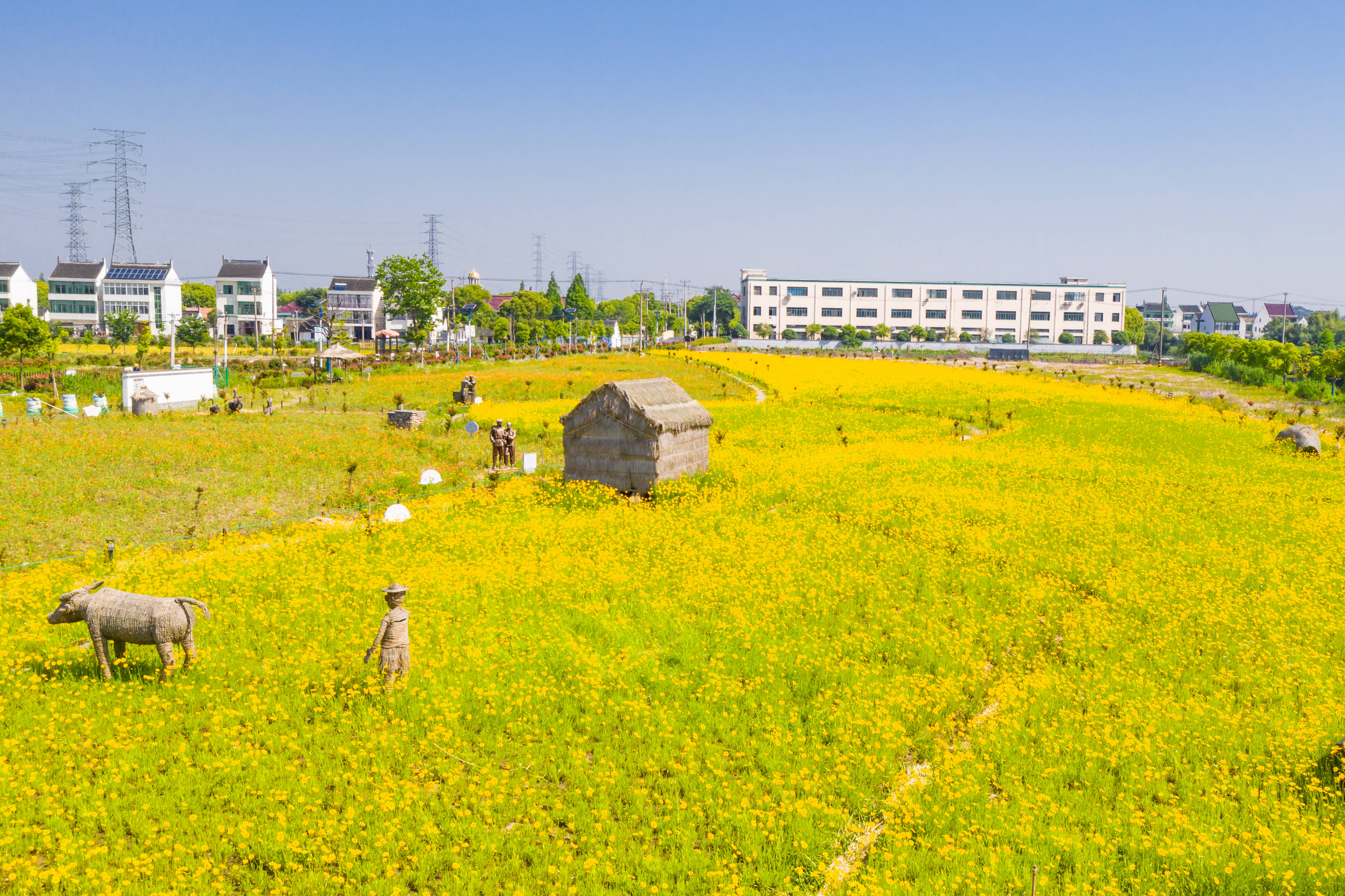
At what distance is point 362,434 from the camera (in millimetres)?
34250

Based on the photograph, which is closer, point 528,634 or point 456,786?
point 456,786

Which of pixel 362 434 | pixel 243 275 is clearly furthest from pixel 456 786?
pixel 243 275

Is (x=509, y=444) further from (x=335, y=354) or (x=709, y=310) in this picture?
(x=709, y=310)

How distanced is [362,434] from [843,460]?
1938 cm

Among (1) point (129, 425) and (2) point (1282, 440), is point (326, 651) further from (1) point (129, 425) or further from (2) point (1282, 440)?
(2) point (1282, 440)

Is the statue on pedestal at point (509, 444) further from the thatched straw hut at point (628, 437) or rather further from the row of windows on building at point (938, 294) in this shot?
the row of windows on building at point (938, 294)

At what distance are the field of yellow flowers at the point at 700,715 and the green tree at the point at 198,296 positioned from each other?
474ft

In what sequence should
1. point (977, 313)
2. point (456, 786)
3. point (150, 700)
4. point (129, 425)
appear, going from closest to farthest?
point (456, 786) → point (150, 700) → point (129, 425) → point (977, 313)

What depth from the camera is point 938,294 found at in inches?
5738

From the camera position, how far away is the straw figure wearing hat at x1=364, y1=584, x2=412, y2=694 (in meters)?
11.7

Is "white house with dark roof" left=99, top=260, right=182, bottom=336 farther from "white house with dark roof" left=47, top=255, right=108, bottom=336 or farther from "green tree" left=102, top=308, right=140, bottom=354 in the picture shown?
"green tree" left=102, top=308, right=140, bottom=354

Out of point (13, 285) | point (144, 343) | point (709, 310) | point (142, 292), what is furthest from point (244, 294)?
point (709, 310)

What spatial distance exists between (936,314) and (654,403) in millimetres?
130980

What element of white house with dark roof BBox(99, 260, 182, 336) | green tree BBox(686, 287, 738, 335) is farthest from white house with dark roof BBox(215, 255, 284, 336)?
green tree BBox(686, 287, 738, 335)
